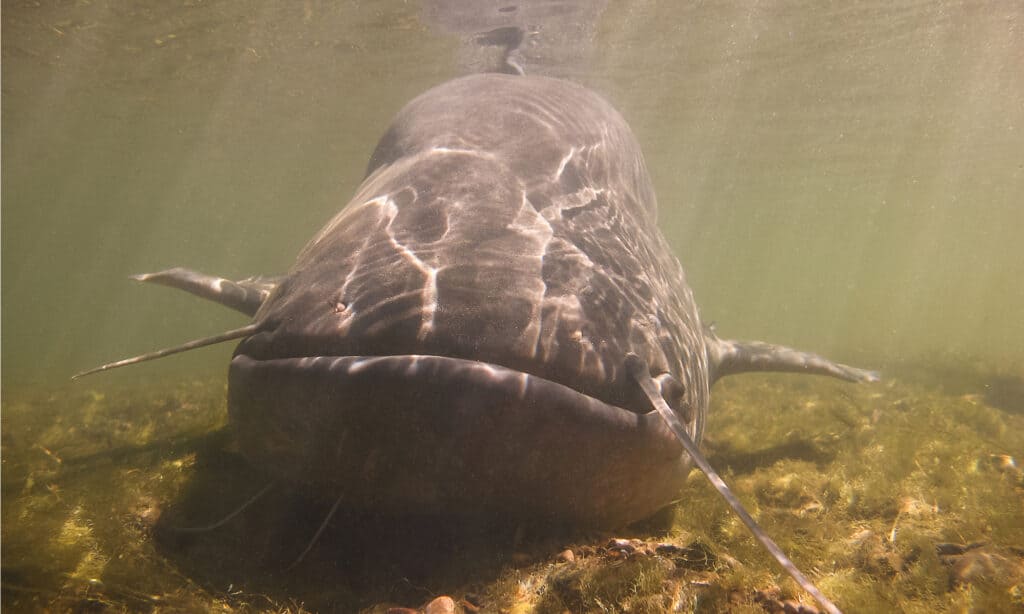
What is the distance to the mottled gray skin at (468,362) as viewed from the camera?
2250mm

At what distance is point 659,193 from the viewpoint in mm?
44281

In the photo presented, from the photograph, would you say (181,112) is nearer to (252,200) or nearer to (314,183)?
(314,183)

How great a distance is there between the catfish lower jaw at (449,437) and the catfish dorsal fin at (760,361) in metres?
2.70

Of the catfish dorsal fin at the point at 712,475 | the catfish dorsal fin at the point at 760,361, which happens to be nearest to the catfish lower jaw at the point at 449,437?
the catfish dorsal fin at the point at 712,475

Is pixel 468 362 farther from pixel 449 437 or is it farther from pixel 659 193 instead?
pixel 659 193

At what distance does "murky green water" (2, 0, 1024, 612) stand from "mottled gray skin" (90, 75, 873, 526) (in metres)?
0.38

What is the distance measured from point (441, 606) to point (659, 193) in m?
44.8

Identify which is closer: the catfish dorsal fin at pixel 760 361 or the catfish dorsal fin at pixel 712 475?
the catfish dorsal fin at pixel 712 475

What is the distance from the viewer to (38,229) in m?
72.5

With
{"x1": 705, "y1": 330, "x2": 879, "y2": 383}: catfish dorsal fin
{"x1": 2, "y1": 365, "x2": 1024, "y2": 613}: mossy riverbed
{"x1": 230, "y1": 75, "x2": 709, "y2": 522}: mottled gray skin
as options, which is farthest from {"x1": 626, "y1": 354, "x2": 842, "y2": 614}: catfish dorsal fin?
{"x1": 705, "y1": 330, "x2": 879, "y2": 383}: catfish dorsal fin

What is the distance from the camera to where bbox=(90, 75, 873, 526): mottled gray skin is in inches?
88.6

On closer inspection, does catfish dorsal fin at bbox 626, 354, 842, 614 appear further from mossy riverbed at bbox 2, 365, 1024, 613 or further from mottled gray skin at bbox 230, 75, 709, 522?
mossy riverbed at bbox 2, 365, 1024, 613

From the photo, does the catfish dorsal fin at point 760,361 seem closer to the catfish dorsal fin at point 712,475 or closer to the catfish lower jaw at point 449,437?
the catfish dorsal fin at point 712,475

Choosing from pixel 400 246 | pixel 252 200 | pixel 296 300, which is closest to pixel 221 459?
pixel 296 300
